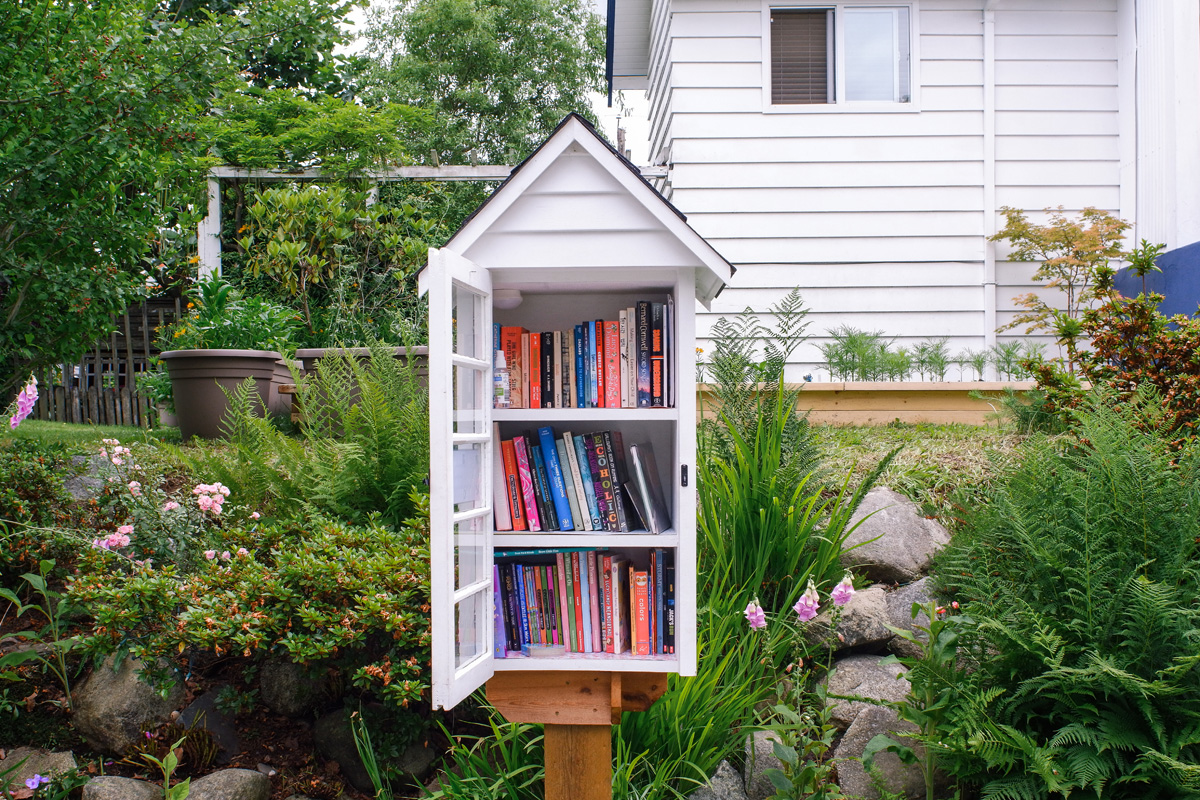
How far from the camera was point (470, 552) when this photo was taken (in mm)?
2002

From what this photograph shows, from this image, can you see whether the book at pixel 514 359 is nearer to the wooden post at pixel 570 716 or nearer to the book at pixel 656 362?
the book at pixel 656 362

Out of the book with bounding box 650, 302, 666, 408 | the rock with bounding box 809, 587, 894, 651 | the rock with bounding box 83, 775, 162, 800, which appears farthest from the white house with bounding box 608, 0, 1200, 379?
the rock with bounding box 83, 775, 162, 800

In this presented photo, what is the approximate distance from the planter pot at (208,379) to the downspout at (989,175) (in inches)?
219

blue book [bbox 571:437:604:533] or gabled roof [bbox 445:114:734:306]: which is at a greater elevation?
gabled roof [bbox 445:114:734:306]

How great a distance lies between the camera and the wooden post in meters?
2.14

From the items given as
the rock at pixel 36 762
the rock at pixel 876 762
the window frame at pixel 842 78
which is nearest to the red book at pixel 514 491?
the rock at pixel 876 762

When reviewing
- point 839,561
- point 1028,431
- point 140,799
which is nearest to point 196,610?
point 140,799

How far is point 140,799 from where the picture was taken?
2441mm

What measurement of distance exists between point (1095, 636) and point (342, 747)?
2.32 meters

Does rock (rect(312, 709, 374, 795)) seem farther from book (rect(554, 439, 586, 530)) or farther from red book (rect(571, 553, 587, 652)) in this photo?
book (rect(554, 439, 586, 530))

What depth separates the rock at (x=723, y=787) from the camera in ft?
8.21

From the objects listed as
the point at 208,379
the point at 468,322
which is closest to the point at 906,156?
the point at 208,379

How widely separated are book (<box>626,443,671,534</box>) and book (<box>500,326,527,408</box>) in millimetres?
345

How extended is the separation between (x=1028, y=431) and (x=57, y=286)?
470 cm
